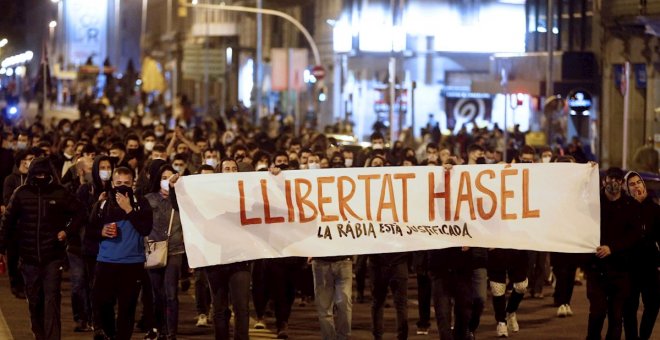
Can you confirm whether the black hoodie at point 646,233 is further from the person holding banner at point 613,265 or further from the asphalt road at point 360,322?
the asphalt road at point 360,322

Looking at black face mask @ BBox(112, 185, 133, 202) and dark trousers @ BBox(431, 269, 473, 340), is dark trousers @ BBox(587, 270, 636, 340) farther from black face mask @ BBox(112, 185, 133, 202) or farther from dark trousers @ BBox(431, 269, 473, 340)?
black face mask @ BBox(112, 185, 133, 202)

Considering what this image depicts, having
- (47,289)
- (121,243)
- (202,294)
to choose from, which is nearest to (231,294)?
(121,243)

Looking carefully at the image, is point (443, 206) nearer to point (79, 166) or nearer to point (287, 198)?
point (287, 198)

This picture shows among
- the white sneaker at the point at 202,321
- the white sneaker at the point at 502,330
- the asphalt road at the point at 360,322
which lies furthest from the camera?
the white sneaker at the point at 202,321

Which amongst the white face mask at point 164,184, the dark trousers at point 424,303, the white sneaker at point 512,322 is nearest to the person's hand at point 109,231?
the white face mask at point 164,184

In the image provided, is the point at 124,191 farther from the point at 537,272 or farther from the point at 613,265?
the point at 537,272

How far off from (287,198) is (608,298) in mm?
2987

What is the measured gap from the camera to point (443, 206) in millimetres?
13656

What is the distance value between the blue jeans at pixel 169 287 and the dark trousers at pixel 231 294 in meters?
0.97

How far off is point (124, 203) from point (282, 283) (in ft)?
9.85

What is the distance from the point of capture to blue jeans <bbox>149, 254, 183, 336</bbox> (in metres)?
13.9

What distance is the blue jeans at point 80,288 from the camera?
15383mm

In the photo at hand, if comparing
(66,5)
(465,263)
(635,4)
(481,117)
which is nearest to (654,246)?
(465,263)

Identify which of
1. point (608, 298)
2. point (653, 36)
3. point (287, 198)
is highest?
point (653, 36)
